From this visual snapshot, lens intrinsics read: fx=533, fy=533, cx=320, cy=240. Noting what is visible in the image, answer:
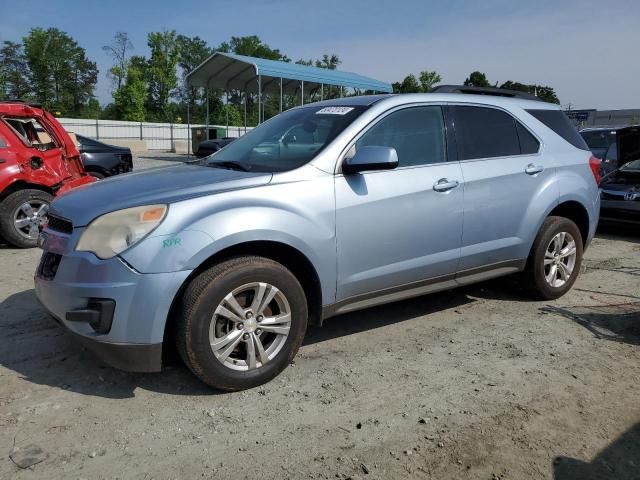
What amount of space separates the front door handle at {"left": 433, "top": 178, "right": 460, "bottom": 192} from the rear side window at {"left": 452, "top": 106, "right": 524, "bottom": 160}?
276mm

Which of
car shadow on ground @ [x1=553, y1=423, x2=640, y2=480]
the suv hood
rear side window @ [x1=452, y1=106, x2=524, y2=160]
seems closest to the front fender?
the suv hood

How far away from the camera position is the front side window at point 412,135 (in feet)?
12.3

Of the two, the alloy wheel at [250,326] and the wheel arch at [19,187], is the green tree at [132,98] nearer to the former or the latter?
the wheel arch at [19,187]

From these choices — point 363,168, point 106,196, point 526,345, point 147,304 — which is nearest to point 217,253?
point 147,304

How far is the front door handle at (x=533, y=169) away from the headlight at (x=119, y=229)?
120 inches

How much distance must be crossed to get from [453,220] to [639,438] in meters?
1.81

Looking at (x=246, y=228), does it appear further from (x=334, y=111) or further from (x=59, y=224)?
(x=334, y=111)

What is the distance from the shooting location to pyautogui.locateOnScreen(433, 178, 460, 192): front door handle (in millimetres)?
3875

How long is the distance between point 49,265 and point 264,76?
22755mm

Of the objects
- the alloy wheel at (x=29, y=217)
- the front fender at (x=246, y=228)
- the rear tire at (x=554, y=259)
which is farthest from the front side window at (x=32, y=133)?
the rear tire at (x=554, y=259)

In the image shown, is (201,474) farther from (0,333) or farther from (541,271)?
(541,271)

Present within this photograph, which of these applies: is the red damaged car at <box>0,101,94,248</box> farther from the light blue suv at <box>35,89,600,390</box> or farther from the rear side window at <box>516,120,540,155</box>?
the rear side window at <box>516,120,540,155</box>

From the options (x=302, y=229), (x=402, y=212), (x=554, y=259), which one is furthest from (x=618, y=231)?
(x=302, y=229)

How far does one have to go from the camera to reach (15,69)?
64.4m
